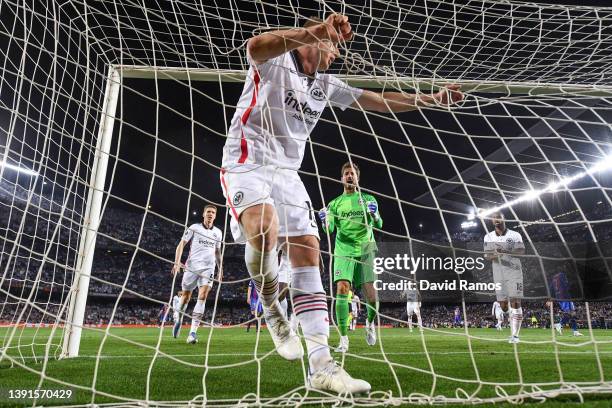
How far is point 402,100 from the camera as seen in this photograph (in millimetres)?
2662

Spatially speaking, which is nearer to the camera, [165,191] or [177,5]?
[177,5]

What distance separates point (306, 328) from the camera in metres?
2.00

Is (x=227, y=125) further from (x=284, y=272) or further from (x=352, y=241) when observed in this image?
(x=352, y=241)

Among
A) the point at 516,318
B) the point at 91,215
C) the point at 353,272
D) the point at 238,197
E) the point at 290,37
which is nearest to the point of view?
the point at 290,37

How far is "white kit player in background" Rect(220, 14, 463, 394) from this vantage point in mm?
2035

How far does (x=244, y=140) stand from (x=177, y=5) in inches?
55.9

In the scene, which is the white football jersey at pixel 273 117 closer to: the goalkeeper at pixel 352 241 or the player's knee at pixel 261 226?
the player's knee at pixel 261 226

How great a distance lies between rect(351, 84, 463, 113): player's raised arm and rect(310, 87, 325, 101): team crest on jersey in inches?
8.9

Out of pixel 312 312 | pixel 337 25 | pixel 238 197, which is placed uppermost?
pixel 337 25

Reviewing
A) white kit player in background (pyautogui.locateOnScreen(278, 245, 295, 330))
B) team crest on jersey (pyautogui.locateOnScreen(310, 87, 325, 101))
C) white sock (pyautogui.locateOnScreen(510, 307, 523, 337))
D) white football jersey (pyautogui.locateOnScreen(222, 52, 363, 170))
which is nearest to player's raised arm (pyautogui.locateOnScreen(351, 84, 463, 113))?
team crest on jersey (pyautogui.locateOnScreen(310, 87, 325, 101))

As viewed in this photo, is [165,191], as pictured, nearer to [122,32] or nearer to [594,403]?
[122,32]

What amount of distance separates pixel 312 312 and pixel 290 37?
122 centimetres

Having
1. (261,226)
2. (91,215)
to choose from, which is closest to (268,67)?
(261,226)

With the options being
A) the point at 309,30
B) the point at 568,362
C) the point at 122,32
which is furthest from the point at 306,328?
the point at 122,32
